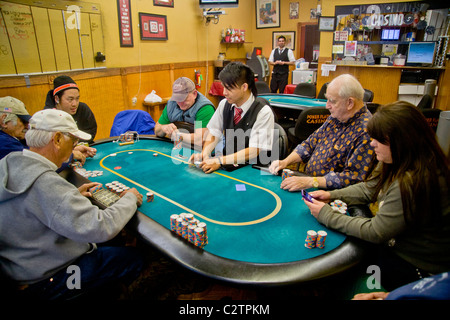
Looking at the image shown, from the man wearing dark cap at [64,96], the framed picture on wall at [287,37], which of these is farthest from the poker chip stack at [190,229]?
the framed picture on wall at [287,37]

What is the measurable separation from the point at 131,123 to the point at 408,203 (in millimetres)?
3315

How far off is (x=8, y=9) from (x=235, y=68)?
10.9 ft

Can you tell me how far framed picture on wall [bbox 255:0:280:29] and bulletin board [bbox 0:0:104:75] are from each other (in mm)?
5338

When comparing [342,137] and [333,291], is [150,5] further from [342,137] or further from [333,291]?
[333,291]

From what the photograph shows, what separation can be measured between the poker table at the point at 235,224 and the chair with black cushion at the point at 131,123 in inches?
55.1

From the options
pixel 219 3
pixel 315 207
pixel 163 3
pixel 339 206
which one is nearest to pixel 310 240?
pixel 315 207

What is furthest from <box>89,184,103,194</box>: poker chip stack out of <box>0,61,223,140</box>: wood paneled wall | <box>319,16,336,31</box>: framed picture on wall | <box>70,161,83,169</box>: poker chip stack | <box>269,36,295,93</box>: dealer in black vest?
<box>269,36,295,93</box>: dealer in black vest

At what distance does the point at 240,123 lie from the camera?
8.55ft

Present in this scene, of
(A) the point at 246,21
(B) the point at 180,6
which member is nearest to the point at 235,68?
(B) the point at 180,6

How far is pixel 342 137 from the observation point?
2158 millimetres

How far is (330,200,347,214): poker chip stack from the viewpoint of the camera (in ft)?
5.32

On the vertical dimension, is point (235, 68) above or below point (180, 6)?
below

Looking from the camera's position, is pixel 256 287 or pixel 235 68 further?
pixel 235 68

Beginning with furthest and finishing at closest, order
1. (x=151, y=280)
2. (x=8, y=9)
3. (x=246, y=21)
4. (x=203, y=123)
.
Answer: (x=246, y=21) → (x=8, y=9) → (x=203, y=123) → (x=151, y=280)
